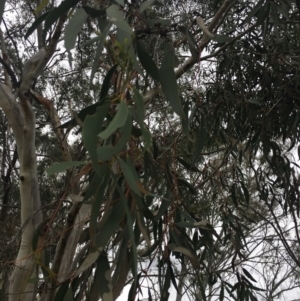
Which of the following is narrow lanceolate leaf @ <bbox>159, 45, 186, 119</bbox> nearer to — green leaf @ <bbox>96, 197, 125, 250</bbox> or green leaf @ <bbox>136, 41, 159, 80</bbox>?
green leaf @ <bbox>136, 41, 159, 80</bbox>

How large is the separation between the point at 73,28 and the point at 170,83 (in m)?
0.23

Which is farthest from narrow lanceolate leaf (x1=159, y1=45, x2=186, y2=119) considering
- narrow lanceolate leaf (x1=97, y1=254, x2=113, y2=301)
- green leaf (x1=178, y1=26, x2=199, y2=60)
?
narrow lanceolate leaf (x1=97, y1=254, x2=113, y2=301)

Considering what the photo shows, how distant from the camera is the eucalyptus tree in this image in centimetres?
78

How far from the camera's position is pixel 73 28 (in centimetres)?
75

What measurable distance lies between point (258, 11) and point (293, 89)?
0.43 metres

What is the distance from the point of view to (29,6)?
13.9ft

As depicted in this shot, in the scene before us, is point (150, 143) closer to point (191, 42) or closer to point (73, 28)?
point (73, 28)

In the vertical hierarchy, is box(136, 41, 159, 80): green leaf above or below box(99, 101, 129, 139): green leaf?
above

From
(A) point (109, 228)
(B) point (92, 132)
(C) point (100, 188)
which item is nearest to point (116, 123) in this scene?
(B) point (92, 132)

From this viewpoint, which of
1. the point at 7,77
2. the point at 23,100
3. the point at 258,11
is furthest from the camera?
the point at 7,77

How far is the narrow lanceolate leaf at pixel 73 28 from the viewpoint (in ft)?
2.33

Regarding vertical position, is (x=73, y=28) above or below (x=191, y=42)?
below

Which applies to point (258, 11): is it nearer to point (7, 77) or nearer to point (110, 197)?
→ point (110, 197)

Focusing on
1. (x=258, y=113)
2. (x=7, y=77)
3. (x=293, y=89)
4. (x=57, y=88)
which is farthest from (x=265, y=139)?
(x=57, y=88)
